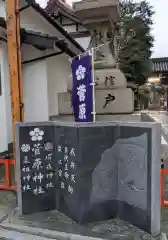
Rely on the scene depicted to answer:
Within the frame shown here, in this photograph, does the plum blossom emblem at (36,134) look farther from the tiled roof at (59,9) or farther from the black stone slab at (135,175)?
the tiled roof at (59,9)

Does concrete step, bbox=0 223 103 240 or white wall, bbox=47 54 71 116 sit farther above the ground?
white wall, bbox=47 54 71 116

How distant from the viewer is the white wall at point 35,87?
9125mm

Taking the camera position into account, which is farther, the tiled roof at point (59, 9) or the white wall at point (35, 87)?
the tiled roof at point (59, 9)

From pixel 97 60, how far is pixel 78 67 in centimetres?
149

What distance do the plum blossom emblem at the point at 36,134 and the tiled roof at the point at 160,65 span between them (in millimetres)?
30693

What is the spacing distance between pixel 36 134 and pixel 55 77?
7.17 m

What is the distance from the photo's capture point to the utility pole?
4715 millimetres

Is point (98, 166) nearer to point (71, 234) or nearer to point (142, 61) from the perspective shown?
point (71, 234)

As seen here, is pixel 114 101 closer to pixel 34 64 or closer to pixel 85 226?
pixel 85 226

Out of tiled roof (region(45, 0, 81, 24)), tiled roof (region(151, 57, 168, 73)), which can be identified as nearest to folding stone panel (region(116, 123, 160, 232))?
tiled roof (region(45, 0, 81, 24))

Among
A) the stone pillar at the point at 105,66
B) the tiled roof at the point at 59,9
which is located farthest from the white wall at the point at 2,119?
the tiled roof at the point at 59,9

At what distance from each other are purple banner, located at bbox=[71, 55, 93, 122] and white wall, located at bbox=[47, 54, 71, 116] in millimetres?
5933

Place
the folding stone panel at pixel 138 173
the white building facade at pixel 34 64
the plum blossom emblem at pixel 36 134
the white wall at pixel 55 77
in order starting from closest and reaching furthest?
the folding stone panel at pixel 138 173, the plum blossom emblem at pixel 36 134, the white building facade at pixel 34 64, the white wall at pixel 55 77

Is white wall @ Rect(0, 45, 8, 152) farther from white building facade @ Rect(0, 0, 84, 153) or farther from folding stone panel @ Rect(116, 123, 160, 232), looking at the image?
folding stone panel @ Rect(116, 123, 160, 232)
